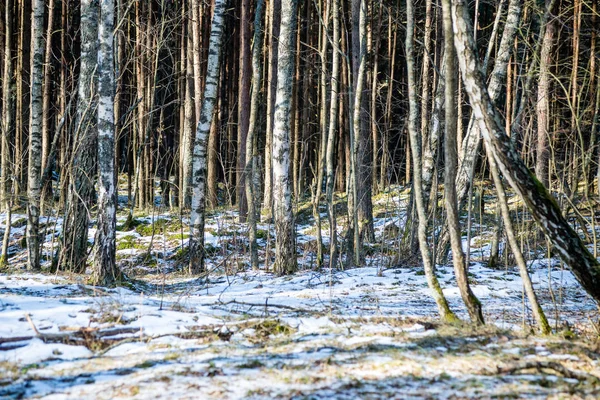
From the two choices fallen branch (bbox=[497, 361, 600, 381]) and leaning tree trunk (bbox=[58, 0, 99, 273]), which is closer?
fallen branch (bbox=[497, 361, 600, 381])

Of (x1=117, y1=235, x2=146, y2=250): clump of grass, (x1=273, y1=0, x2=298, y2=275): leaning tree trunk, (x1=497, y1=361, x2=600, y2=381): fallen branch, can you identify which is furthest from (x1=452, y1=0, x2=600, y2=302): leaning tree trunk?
(x1=117, y1=235, x2=146, y2=250): clump of grass

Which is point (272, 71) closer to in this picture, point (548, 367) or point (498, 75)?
point (498, 75)

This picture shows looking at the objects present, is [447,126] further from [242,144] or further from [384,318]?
[242,144]

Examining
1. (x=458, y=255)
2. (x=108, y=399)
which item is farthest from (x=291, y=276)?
(x=108, y=399)

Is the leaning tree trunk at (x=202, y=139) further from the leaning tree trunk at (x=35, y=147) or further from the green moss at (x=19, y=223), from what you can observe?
the green moss at (x=19, y=223)

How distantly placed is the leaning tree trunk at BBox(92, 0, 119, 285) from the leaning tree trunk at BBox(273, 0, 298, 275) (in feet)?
8.86

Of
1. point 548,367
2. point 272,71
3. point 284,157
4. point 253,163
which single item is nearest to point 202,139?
point 284,157

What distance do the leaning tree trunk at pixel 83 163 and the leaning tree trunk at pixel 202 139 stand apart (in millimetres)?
1735

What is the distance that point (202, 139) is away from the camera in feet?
32.0

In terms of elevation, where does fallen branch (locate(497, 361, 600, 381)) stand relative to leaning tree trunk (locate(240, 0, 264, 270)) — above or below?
below

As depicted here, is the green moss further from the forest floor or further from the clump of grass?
the forest floor

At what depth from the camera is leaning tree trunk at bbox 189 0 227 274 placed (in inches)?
382

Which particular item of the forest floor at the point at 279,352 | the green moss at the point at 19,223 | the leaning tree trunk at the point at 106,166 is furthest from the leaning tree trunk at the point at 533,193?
the green moss at the point at 19,223

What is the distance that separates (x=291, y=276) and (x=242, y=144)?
26.5ft
